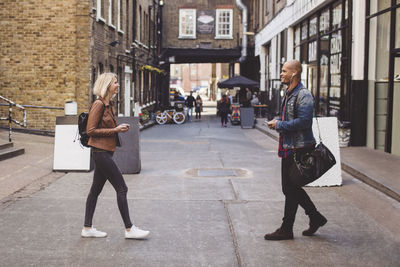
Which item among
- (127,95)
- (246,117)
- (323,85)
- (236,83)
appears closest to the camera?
(323,85)

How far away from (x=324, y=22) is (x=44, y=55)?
8664 mm

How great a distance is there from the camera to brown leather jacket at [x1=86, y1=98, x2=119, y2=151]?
5.61 meters

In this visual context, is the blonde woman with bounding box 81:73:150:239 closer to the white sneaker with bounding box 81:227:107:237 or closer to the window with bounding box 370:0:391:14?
the white sneaker with bounding box 81:227:107:237

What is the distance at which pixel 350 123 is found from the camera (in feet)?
44.7

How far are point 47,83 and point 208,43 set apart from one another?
2406 centimetres

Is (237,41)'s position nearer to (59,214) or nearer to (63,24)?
(63,24)

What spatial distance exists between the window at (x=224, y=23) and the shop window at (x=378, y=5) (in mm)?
27549

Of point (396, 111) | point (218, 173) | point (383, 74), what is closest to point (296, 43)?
point (383, 74)

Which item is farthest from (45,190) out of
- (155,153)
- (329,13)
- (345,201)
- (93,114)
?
(329,13)

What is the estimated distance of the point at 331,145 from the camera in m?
9.10

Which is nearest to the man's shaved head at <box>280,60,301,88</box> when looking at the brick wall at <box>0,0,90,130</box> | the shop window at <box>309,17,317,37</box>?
the brick wall at <box>0,0,90,130</box>

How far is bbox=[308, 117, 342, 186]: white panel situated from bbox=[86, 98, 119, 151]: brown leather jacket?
423 centimetres

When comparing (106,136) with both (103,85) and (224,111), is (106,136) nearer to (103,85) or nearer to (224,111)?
(103,85)

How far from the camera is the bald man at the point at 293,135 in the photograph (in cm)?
546
